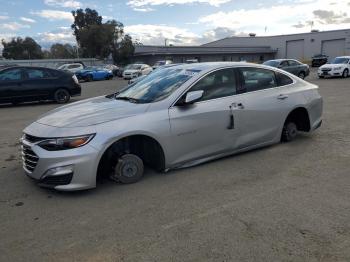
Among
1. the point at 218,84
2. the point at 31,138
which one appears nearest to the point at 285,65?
the point at 218,84

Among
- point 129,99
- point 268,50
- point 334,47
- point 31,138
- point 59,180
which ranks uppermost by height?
point 334,47

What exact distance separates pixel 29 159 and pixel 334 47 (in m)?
68.8

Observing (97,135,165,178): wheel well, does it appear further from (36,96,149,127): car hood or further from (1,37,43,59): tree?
(1,37,43,59): tree

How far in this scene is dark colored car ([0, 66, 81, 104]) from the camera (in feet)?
47.3

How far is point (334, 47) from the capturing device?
65812 mm

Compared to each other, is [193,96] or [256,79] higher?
[256,79]

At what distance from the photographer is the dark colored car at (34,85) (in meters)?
14.4

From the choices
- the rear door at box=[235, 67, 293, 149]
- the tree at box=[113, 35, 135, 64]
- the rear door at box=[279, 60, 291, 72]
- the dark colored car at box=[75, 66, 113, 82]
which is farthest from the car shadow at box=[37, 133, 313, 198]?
the tree at box=[113, 35, 135, 64]

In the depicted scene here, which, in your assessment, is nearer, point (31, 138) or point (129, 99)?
point (31, 138)

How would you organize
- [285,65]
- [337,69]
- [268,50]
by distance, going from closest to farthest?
[285,65]
[337,69]
[268,50]

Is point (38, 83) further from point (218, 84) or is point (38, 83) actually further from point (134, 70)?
point (134, 70)

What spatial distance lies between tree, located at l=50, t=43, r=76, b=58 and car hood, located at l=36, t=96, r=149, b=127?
95.8m

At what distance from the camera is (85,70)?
38062 millimetres

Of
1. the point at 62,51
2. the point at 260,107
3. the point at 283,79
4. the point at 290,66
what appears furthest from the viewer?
the point at 62,51
